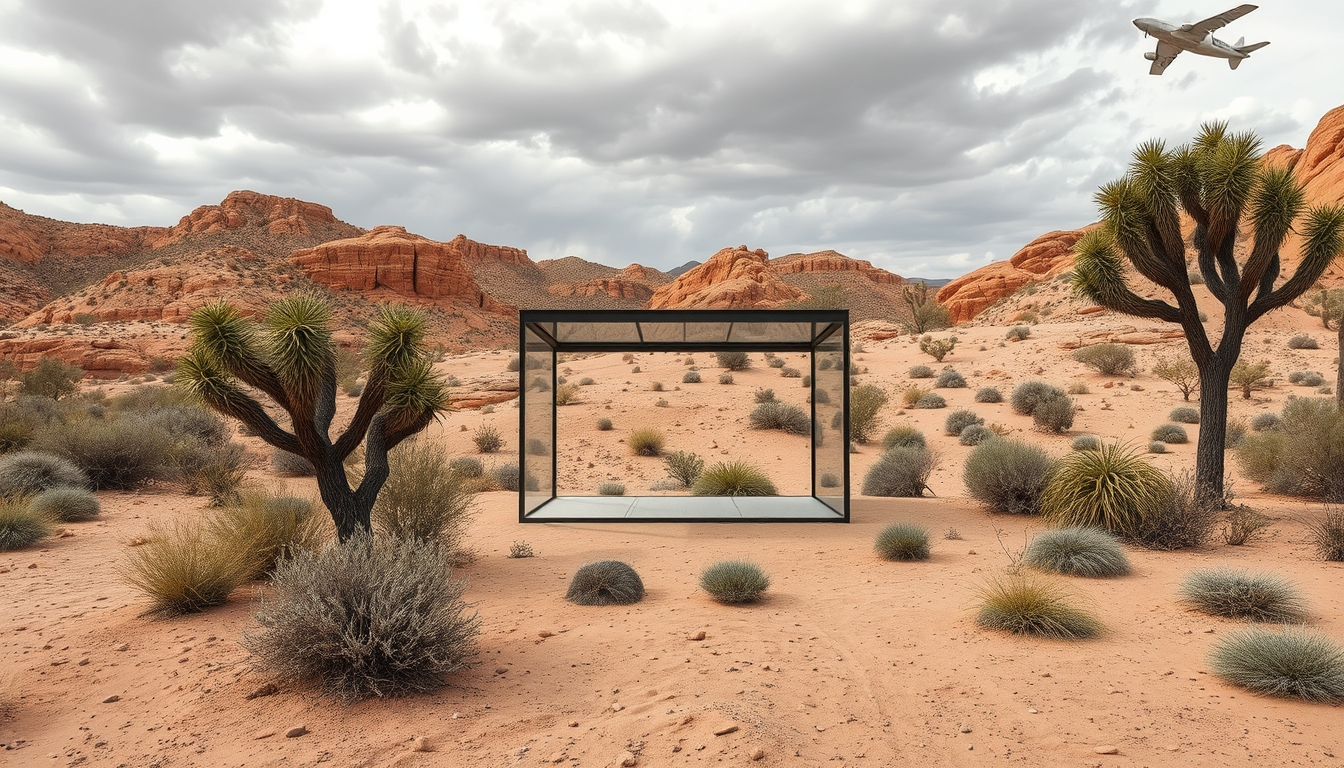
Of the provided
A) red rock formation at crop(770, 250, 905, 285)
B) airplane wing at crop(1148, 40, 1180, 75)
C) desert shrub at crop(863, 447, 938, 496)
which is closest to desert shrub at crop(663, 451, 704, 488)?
desert shrub at crop(863, 447, 938, 496)

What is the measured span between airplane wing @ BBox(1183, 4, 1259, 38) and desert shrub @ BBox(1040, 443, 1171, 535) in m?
22.9

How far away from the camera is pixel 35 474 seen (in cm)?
1278

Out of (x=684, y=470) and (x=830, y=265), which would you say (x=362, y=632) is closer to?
(x=684, y=470)

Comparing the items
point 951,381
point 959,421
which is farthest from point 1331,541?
point 951,381

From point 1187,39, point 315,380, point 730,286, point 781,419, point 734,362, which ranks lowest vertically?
point 781,419

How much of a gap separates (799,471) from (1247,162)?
12099mm

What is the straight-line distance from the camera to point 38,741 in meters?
4.53

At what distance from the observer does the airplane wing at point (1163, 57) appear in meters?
27.8

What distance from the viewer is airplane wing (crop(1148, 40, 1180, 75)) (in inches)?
1093

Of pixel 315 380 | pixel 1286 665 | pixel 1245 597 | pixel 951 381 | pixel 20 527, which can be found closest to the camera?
pixel 1286 665

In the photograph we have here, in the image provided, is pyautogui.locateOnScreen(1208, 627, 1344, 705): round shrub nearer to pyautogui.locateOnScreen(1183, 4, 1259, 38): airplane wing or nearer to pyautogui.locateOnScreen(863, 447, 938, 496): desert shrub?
pyautogui.locateOnScreen(863, 447, 938, 496): desert shrub

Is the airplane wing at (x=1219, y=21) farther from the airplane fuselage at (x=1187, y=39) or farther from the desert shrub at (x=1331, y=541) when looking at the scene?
the desert shrub at (x=1331, y=541)

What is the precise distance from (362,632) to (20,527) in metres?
8.15

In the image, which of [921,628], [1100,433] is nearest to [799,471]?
[1100,433]
